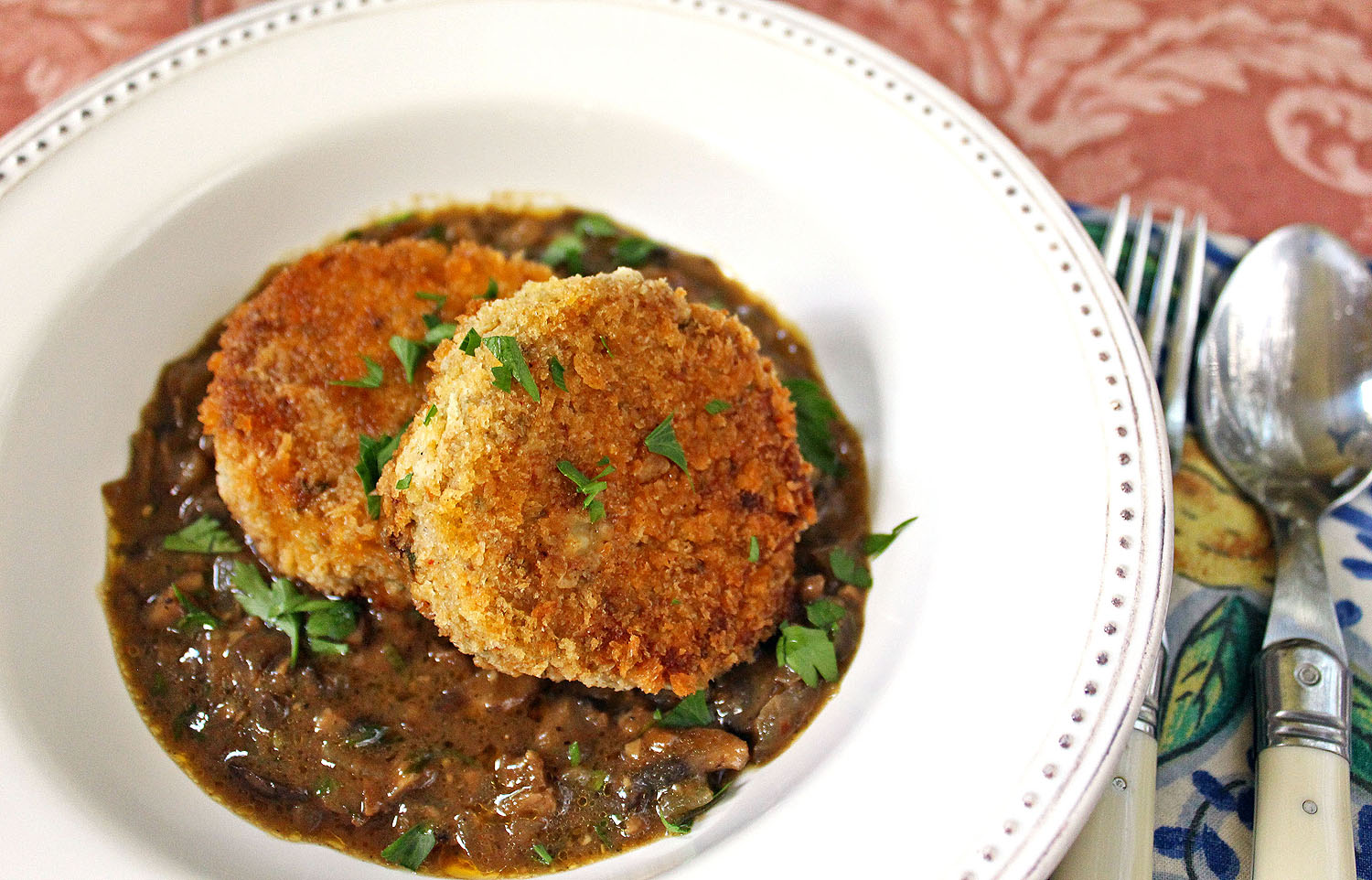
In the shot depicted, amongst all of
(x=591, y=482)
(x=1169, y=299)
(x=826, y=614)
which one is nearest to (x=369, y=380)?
(x=591, y=482)

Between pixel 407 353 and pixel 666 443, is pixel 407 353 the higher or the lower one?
the higher one

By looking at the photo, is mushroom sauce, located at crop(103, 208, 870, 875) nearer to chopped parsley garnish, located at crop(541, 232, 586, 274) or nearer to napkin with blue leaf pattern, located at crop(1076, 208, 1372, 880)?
napkin with blue leaf pattern, located at crop(1076, 208, 1372, 880)

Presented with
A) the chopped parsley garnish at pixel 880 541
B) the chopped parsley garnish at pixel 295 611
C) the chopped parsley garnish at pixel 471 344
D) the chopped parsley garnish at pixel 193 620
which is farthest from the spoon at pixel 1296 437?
the chopped parsley garnish at pixel 193 620

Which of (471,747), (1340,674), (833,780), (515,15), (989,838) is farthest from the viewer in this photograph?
(515,15)

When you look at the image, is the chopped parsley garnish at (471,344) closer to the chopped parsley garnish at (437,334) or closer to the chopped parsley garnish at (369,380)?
the chopped parsley garnish at (437,334)

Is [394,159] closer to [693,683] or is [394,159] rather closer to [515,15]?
[515,15]

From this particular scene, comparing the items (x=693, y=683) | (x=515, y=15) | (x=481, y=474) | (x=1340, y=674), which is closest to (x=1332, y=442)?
(x=1340, y=674)

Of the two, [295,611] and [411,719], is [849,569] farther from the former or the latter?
[295,611]
